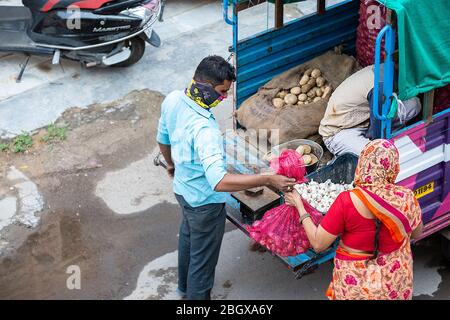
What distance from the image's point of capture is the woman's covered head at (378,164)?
348 cm

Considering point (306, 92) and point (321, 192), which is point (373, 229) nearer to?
point (321, 192)

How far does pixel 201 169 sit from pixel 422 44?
4.82 ft

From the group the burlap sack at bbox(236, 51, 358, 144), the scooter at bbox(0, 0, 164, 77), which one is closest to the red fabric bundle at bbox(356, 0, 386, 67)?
the burlap sack at bbox(236, 51, 358, 144)

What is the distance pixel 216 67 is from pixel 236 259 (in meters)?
1.86

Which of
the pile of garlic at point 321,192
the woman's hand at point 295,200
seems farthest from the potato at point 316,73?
the woman's hand at point 295,200

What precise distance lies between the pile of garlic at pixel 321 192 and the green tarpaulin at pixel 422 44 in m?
0.85

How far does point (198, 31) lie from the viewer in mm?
8258

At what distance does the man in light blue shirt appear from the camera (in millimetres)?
3951

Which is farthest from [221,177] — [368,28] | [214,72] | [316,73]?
[368,28]

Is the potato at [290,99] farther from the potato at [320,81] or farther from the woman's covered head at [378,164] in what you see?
the woman's covered head at [378,164]

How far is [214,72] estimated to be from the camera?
4.03 m

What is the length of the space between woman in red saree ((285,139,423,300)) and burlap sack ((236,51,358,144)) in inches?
63.4

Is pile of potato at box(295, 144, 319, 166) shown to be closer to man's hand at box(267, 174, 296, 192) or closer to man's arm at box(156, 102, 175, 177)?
man's arm at box(156, 102, 175, 177)
